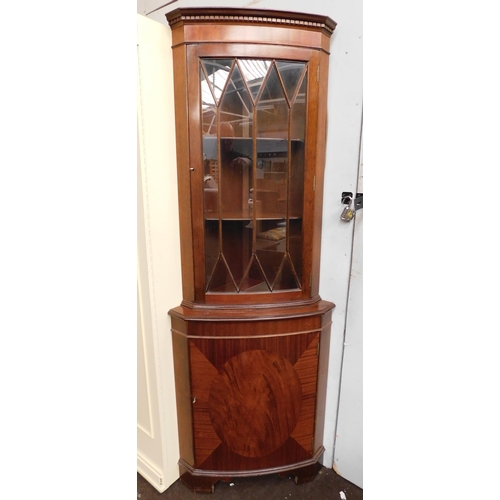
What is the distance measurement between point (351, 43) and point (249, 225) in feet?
2.37

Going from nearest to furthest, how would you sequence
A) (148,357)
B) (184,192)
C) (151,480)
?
(184,192)
(148,357)
(151,480)

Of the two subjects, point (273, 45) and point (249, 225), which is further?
point (249, 225)

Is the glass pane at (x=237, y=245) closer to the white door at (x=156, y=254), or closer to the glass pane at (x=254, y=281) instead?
the glass pane at (x=254, y=281)

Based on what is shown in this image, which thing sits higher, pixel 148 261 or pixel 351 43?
pixel 351 43

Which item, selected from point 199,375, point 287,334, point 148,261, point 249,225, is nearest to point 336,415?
point 287,334

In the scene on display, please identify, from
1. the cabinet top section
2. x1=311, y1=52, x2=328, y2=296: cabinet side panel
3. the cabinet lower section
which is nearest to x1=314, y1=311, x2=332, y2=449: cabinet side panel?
the cabinet lower section

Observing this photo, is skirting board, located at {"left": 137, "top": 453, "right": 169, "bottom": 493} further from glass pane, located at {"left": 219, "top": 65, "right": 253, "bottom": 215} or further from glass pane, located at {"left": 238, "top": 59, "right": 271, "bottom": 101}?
glass pane, located at {"left": 238, "top": 59, "right": 271, "bottom": 101}

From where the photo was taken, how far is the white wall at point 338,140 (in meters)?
1.14

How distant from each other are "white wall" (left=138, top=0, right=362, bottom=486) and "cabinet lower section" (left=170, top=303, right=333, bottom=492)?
0.25ft

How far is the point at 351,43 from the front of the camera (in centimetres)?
113

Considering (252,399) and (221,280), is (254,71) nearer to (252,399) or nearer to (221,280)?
(221,280)

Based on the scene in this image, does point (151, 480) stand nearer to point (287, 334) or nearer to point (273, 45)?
point (287, 334)

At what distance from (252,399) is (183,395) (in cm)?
29

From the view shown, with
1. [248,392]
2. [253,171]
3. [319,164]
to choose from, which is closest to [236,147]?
[253,171]
